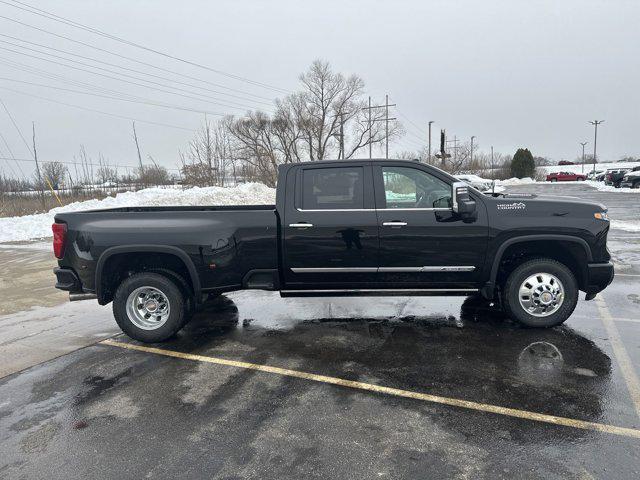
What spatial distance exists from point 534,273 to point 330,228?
7.88 ft

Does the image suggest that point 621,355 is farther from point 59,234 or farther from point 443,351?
point 59,234

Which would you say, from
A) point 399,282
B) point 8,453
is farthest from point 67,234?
point 399,282

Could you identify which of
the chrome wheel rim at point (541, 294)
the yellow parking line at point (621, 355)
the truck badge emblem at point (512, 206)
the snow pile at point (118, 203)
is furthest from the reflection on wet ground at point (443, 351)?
the snow pile at point (118, 203)

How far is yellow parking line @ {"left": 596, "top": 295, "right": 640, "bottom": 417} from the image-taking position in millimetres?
3664

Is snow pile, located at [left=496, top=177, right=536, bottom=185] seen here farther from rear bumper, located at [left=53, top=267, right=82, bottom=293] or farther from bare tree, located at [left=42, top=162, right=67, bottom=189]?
rear bumper, located at [left=53, top=267, right=82, bottom=293]

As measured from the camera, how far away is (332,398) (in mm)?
3736

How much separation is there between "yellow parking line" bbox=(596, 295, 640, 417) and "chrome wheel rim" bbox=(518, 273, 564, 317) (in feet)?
2.22

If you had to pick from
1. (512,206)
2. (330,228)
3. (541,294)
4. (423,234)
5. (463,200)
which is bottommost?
(541,294)

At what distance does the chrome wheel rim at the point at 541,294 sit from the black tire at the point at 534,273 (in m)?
0.03

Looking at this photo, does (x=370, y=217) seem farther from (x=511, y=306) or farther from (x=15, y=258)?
(x=15, y=258)

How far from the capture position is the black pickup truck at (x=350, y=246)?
4938mm

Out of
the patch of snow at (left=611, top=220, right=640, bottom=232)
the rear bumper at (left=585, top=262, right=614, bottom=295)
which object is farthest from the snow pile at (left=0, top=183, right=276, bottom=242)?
the patch of snow at (left=611, top=220, right=640, bottom=232)

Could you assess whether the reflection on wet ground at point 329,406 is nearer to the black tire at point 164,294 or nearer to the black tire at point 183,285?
the black tire at point 164,294

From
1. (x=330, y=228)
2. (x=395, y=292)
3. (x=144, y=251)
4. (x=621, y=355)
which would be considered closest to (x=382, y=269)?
(x=395, y=292)
